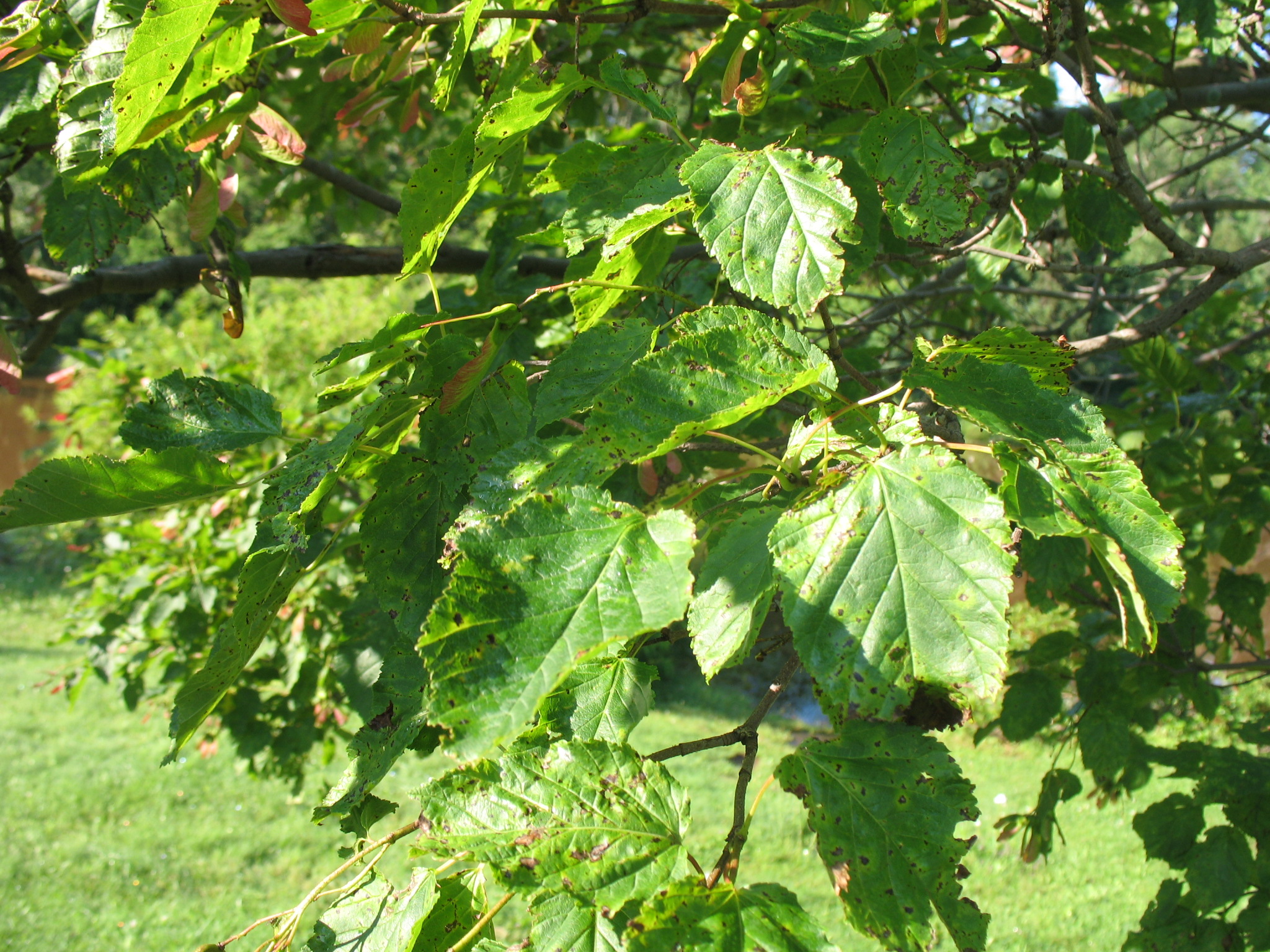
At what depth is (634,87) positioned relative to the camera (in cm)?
107

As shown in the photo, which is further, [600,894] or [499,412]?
[499,412]

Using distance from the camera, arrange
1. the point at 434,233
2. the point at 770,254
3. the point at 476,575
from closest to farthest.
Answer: the point at 476,575
the point at 770,254
the point at 434,233

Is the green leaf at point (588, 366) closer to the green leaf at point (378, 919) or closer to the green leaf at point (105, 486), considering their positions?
the green leaf at point (105, 486)

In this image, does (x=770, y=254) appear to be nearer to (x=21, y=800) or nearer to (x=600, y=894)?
(x=600, y=894)

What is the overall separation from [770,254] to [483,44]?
2.55 feet

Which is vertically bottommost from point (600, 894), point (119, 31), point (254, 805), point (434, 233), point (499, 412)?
point (254, 805)

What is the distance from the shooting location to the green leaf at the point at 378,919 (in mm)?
830

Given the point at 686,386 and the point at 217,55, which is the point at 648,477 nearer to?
the point at 686,386

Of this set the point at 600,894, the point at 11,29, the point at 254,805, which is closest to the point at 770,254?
the point at 600,894

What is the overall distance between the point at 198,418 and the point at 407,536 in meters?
0.33

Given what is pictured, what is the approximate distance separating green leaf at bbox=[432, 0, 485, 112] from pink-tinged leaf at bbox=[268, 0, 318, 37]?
170 mm

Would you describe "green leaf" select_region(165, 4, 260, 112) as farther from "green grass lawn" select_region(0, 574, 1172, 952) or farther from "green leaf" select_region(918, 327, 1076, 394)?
"green grass lawn" select_region(0, 574, 1172, 952)

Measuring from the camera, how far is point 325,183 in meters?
3.21

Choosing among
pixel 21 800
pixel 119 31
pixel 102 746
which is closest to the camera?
pixel 119 31
